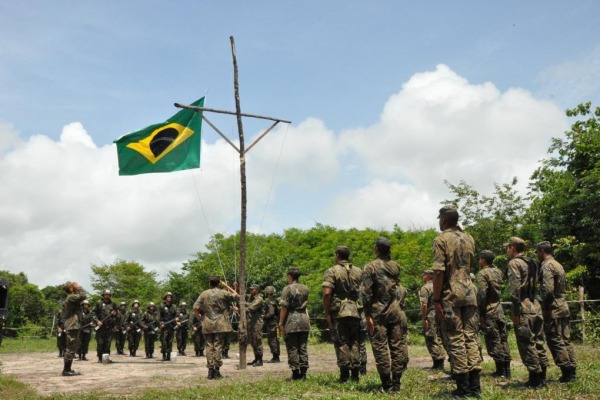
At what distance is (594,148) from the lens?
23.1m

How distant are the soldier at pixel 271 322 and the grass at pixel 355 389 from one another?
578 centimetres

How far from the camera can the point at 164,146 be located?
562 inches

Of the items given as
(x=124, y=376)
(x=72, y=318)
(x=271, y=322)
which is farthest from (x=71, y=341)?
(x=271, y=322)

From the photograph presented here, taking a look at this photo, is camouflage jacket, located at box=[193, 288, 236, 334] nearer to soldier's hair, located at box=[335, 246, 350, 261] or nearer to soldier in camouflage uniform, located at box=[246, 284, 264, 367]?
soldier's hair, located at box=[335, 246, 350, 261]

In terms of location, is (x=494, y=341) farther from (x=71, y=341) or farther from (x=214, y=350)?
(x=71, y=341)

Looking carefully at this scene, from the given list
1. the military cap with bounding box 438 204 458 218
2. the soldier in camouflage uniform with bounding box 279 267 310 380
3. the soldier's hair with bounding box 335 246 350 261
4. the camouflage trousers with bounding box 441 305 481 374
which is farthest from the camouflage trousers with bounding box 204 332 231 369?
the military cap with bounding box 438 204 458 218

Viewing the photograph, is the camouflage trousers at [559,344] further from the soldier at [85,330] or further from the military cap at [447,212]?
the soldier at [85,330]

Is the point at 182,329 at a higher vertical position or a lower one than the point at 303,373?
higher

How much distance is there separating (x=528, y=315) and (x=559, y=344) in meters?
0.65

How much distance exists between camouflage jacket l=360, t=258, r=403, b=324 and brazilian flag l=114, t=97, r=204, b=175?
740 centimetres

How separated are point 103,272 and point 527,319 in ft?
163

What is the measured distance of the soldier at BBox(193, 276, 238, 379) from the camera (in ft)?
37.1

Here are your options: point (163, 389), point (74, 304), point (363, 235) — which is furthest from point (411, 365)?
point (363, 235)

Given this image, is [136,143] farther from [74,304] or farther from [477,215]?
[477,215]
